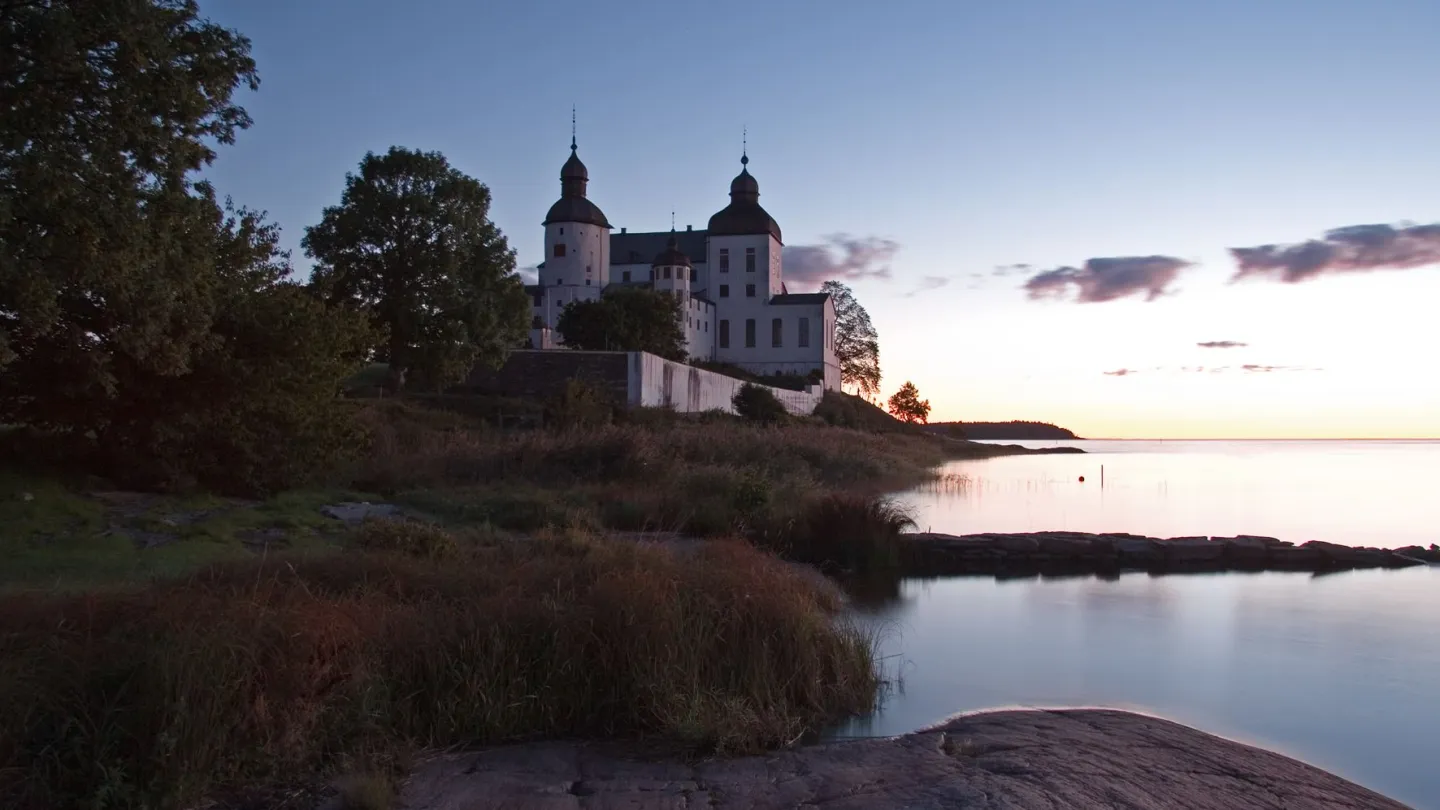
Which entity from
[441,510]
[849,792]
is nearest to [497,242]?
[441,510]

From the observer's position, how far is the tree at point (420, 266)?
36.3 metres

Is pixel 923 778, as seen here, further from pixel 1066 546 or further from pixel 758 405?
pixel 758 405

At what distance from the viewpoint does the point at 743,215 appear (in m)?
80.8

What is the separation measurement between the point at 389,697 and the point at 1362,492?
3947 centimetres

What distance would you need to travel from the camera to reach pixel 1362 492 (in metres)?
36.6

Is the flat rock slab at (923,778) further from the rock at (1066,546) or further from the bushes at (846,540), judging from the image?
the rock at (1066,546)

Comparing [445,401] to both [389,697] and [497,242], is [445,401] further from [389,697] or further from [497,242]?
[389,697]

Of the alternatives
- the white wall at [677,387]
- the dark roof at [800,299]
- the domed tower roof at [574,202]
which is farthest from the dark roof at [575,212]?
the white wall at [677,387]

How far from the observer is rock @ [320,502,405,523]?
1464cm

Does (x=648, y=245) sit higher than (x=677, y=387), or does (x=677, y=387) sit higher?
(x=648, y=245)

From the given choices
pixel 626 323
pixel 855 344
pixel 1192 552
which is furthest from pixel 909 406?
pixel 1192 552

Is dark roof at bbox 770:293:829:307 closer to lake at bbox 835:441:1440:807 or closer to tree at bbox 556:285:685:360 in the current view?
tree at bbox 556:285:685:360

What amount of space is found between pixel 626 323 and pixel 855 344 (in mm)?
35218

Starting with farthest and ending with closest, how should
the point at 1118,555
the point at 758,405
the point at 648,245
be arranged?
1. the point at 648,245
2. the point at 758,405
3. the point at 1118,555
